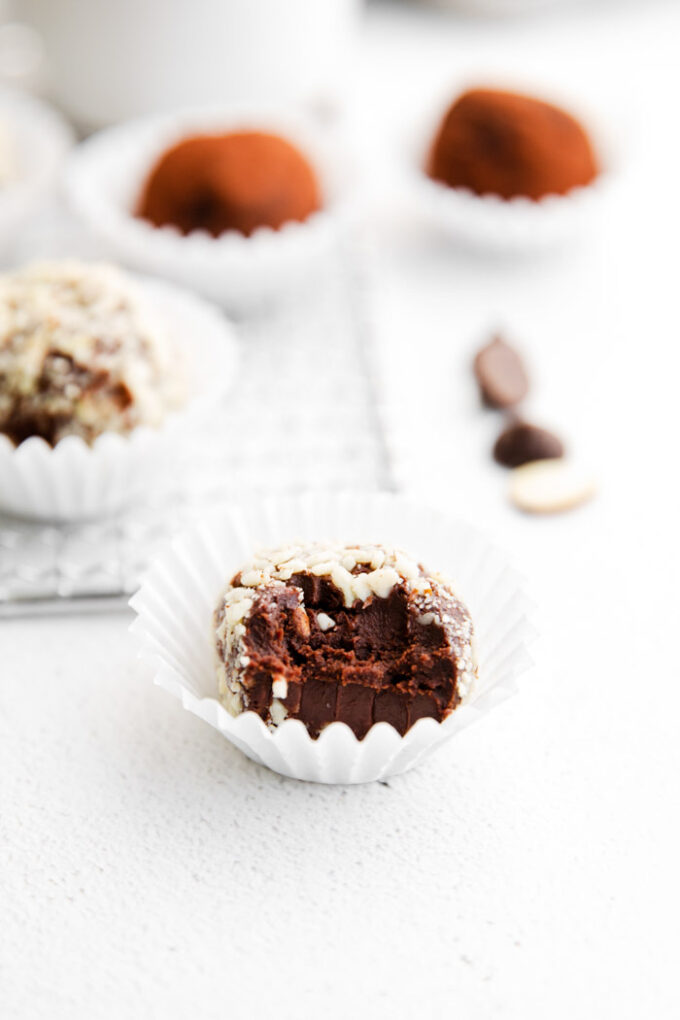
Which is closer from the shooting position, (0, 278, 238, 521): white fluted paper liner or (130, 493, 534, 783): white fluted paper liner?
(130, 493, 534, 783): white fluted paper liner

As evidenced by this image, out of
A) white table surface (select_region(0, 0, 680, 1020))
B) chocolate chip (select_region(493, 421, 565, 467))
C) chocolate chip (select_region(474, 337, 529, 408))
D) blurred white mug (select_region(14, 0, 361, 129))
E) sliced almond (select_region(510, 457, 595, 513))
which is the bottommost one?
white table surface (select_region(0, 0, 680, 1020))

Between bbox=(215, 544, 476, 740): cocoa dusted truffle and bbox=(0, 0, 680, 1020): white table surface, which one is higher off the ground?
bbox=(215, 544, 476, 740): cocoa dusted truffle

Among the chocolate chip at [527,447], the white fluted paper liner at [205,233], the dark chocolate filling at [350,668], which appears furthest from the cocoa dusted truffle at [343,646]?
the white fluted paper liner at [205,233]

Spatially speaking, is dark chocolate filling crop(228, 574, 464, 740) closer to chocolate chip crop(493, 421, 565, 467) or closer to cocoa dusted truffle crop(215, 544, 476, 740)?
cocoa dusted truffle crop(215, 544, 476, 740)

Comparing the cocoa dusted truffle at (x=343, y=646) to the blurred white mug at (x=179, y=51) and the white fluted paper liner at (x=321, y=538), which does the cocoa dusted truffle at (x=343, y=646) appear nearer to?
the white fluted paper liner at (x=321, y=538)

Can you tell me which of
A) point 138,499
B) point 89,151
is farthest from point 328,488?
point 89,151

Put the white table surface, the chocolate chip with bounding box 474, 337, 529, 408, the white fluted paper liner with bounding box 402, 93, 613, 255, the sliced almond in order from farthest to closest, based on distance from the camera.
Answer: the white fluted paper liner with bounding box 402, 93, 613, 255
the chocolate chip with bounding box 474, 337, 529, 408
the sliced almond
the white table surface

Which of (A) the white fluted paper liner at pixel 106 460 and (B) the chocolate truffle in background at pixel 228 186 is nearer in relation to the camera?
(A) the white fluted paper liner at pixel 106 460

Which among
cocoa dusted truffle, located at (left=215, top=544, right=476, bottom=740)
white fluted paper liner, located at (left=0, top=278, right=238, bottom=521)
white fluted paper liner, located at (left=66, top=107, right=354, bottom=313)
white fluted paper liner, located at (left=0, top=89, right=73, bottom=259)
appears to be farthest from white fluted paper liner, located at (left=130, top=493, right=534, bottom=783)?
white fluted paper liner, located at (left=0, top=89, right=73, bottom=259)
